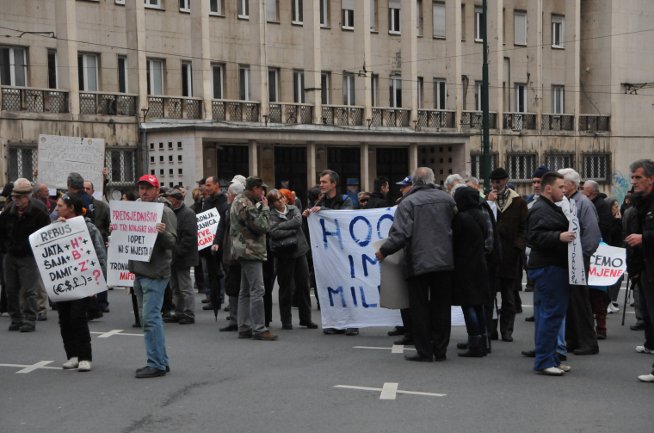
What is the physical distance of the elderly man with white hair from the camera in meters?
12.0

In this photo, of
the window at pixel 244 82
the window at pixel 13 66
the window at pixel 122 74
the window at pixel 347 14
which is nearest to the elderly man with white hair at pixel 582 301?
the window at pixel 13 66

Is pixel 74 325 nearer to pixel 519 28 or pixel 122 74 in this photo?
pixel 122 74

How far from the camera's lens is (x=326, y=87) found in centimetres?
4397

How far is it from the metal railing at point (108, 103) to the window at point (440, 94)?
55.0ft

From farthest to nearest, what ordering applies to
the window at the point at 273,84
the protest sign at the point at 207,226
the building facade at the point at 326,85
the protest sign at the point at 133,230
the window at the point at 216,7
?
the window at the point at 273,84
the window at the point at 216,7
the building facade at the point at 326,85
the protest sign at the point at 207,226
the protest sign at the point at 133,230

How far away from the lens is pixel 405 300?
38.8ft

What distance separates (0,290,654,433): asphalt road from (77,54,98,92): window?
23.8 meters

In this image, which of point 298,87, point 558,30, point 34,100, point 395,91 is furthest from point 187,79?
point 558,30

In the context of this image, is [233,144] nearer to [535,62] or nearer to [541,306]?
[535,62]

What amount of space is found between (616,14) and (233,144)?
76.4 ft

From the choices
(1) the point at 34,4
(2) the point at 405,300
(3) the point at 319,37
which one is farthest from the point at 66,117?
(2) the point at 405,300

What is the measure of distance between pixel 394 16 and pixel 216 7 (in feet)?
32.3

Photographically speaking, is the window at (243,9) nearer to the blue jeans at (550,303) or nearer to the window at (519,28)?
the window at (519,28)

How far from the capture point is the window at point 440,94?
48062 millimetres
